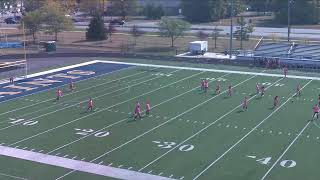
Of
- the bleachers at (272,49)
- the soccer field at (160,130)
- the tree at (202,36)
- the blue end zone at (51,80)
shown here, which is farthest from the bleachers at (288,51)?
the blue end zone at (51,80)

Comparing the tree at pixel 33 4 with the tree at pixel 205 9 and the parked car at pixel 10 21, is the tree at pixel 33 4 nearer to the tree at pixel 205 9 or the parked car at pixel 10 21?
the parked car at pixel 10 21

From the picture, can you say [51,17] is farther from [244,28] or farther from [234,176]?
[234,176]

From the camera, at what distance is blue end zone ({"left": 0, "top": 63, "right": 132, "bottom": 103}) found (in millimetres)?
31578

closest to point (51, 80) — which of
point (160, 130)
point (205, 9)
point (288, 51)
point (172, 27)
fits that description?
point (160, 130)

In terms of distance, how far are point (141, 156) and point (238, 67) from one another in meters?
21.9

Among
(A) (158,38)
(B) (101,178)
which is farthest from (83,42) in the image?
(B) (101,178)

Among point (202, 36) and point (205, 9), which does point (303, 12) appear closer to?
point (205, 9)

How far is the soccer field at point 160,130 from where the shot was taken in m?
19.0

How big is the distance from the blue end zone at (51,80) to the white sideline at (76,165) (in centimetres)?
934

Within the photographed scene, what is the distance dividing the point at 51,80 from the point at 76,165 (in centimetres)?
1678

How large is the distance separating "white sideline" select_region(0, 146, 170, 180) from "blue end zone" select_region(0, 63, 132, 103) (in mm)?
9344

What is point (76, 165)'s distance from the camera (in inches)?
761

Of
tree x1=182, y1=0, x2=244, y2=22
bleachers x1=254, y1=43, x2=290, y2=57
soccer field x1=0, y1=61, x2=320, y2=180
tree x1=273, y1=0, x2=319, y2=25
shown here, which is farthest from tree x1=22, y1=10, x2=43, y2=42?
tree x1=273, y1=0, x2=319, y2=25

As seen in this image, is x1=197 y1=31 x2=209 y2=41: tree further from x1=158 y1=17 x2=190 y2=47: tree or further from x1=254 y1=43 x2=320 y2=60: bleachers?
x1=254 y1=43 x2=320 y2=60: bleachers
